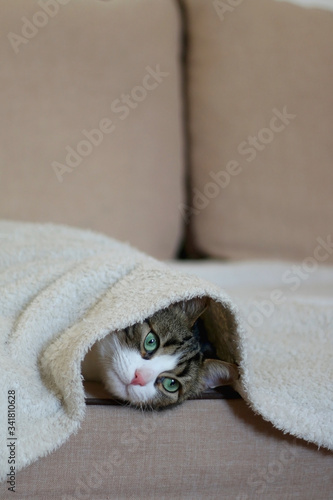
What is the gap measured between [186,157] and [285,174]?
1.01 ft

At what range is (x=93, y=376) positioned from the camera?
2.68 ft

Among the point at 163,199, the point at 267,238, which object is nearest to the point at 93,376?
the point at 163,199

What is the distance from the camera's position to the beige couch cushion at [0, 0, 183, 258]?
127 centimetres

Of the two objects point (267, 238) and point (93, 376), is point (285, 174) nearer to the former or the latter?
point (267, 238)
